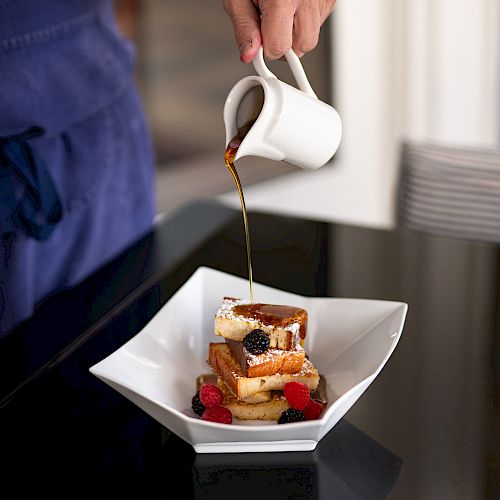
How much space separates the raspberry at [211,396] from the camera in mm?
899

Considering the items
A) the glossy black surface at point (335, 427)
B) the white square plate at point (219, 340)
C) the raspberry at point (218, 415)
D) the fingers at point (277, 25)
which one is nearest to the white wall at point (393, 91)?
the glossy black surface at point (335, 427)

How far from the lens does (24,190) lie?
4.14 feet

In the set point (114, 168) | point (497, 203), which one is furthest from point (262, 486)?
point (497, 203)

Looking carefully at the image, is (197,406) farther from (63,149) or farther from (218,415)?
(63,149)

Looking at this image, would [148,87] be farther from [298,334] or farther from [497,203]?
[298,334]

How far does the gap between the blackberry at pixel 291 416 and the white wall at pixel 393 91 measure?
195 cm

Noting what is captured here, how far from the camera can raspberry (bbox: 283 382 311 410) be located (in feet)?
2.87

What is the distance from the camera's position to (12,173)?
1.25 m

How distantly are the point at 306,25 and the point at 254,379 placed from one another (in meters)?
0.40

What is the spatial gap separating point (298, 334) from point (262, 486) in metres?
0.17

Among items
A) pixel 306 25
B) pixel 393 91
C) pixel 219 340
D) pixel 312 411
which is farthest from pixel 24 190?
pixel 393 91

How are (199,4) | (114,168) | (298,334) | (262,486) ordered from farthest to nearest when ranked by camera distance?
(199,4) < (114,168) < (298,334) < (262,486)

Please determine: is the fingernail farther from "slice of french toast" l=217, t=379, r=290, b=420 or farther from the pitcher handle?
"slice of french toast" l=217, t=379, r=290, b=420

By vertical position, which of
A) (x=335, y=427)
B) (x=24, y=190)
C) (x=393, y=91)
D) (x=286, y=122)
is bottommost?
(x=393, y=91)
